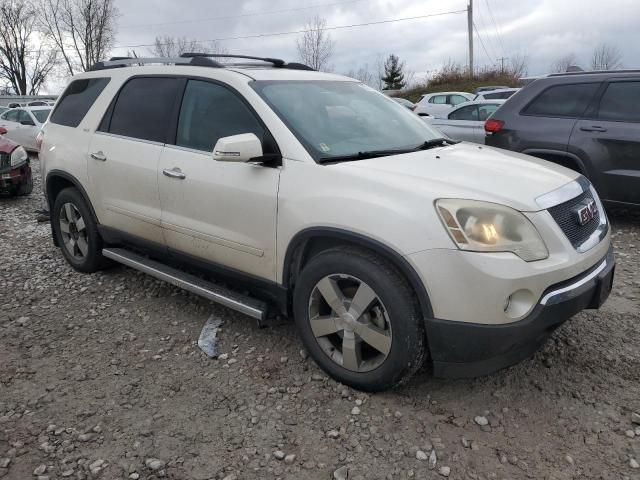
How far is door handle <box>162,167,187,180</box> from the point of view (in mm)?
3528

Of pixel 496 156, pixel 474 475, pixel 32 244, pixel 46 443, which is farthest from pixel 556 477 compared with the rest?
pixel 32 244

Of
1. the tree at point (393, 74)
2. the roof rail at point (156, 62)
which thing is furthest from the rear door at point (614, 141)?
the tree at point (393, 74)

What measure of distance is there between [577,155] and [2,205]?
7.84 meters

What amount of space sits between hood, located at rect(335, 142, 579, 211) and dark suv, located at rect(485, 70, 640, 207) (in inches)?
111

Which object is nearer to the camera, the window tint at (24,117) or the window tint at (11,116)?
the window tint at (24,117)

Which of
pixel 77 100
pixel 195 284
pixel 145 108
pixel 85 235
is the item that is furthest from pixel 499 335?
pixel 77 100

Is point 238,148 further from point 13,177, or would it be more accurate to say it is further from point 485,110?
point 485,110

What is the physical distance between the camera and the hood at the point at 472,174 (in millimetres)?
2609

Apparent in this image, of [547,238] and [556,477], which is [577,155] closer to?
[547,238]

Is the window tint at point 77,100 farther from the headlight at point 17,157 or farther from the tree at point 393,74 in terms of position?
the tree at point 393,74

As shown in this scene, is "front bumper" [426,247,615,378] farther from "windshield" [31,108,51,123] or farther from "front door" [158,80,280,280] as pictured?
"windshield" [31,108,51,123]

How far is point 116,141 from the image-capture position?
13.5ft

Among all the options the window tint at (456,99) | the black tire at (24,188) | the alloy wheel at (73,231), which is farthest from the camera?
the window tint at (456,99)

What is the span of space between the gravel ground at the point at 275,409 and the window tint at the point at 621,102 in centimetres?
267
